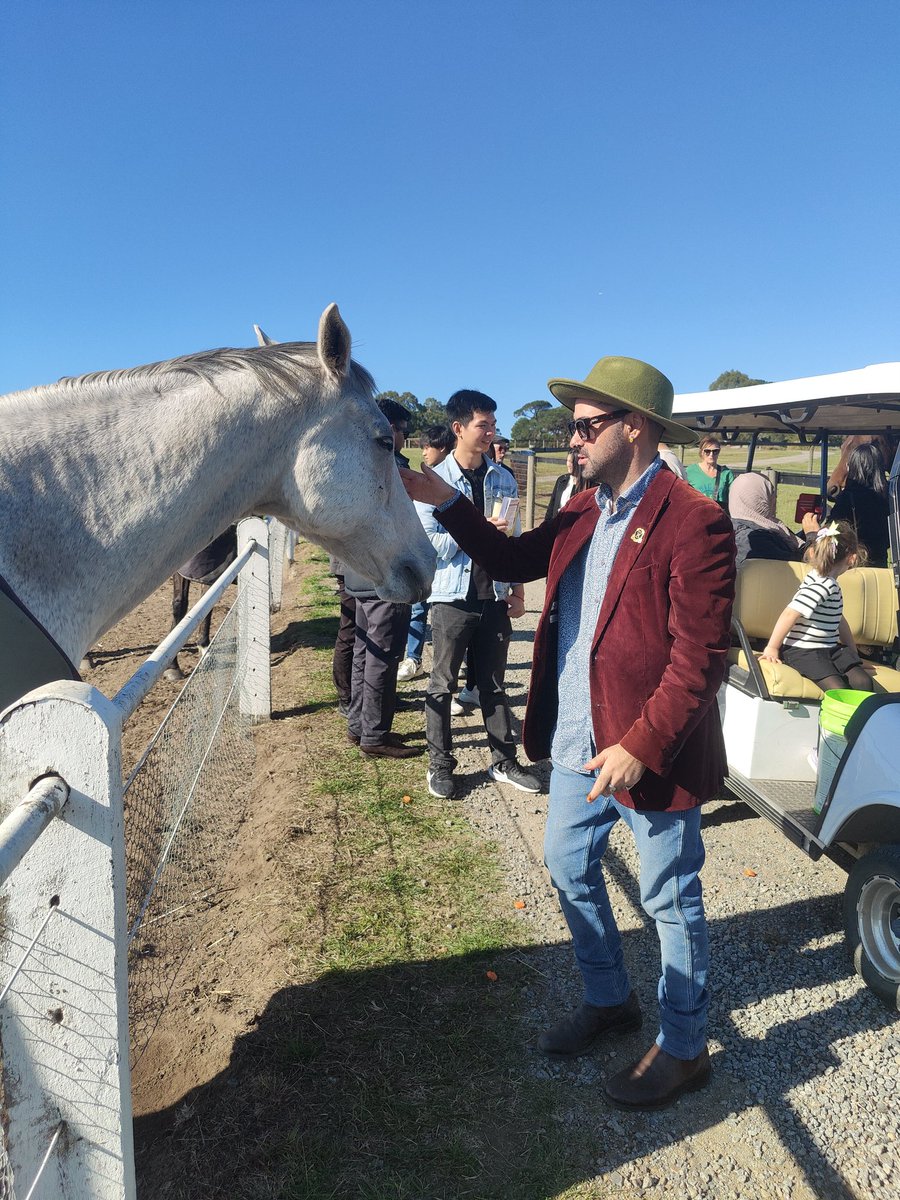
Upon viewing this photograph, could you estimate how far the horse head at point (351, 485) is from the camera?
210 centimetres

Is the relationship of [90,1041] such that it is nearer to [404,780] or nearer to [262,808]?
[262,808]

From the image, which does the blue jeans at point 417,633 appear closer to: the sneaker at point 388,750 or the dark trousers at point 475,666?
the sneaker at point 388,750

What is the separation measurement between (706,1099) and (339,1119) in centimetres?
118

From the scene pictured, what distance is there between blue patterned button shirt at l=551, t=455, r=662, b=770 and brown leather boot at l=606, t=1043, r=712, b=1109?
963mm

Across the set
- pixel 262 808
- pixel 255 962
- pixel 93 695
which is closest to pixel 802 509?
pixel 262 808

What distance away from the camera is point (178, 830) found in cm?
341

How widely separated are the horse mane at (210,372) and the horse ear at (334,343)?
48 mm

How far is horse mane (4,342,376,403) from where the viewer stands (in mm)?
1823

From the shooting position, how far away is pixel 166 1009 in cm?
266

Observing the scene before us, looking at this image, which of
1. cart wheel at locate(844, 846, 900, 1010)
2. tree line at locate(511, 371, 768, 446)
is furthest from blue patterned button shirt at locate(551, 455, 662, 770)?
tree line at locate(511, 371, 768, 446)

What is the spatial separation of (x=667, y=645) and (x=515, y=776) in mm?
2786

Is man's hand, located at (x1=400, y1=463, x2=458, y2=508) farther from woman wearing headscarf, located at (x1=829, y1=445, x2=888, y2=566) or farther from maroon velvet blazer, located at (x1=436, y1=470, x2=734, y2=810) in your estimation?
woman wearing headscarf, located at (x1=829, y1=445, x2=888, y2=566)

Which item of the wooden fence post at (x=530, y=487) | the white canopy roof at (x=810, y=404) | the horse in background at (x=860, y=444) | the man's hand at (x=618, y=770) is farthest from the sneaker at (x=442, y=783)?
the wooden fence post at (x=530, y=487)

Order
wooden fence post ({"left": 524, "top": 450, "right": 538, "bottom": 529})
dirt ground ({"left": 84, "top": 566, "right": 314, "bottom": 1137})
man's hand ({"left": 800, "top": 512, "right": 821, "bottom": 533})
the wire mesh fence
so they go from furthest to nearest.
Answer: wooden fence post ({"left": 524, "top": 450, "right": 538, "bottom": 529})
man's hand ({"left": 800, "top": 512, "right": 821, "bottom": 533})
the wire mesh fence
dirt ground ({"left": 84, "top": 566, "right": 314, "bottom": 1137})
